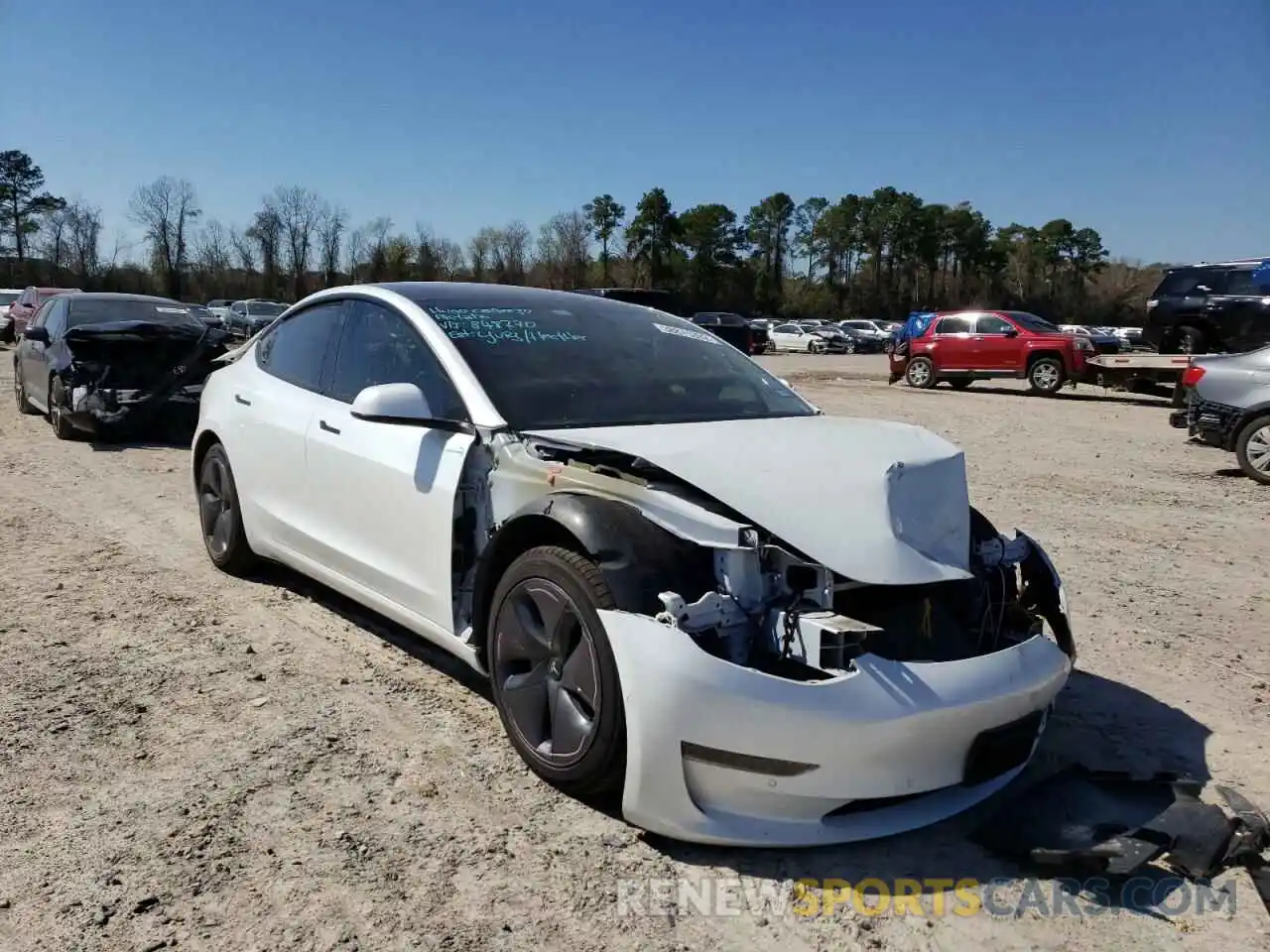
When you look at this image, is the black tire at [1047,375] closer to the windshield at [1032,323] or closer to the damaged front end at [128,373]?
the windshield at [1032,323]

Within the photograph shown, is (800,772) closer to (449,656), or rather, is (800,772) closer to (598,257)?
(449,656)

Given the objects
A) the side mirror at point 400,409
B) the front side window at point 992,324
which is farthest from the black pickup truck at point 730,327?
the side mirror at point 400,409

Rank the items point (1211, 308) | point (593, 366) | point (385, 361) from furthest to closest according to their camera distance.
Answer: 1. point (1211, 308)
2. point (385, 361)
3. point (593, 366)

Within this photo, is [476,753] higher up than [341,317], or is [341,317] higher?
[341,317]

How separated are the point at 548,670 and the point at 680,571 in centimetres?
59

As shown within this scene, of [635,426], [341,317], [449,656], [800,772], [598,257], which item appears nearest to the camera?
[800,772]

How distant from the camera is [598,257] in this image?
261 ft

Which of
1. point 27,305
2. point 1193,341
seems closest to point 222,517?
point 1193,341

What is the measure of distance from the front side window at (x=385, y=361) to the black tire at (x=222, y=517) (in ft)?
3.78

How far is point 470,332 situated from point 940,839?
2508 millimetres

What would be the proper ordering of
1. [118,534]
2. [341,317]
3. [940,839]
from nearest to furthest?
[940,839]
[341,317]
[118,534]

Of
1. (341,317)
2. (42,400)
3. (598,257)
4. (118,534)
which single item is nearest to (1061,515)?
(341,317)

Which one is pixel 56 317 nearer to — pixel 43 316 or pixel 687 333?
pixel 43 316

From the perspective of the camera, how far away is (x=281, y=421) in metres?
4.60
